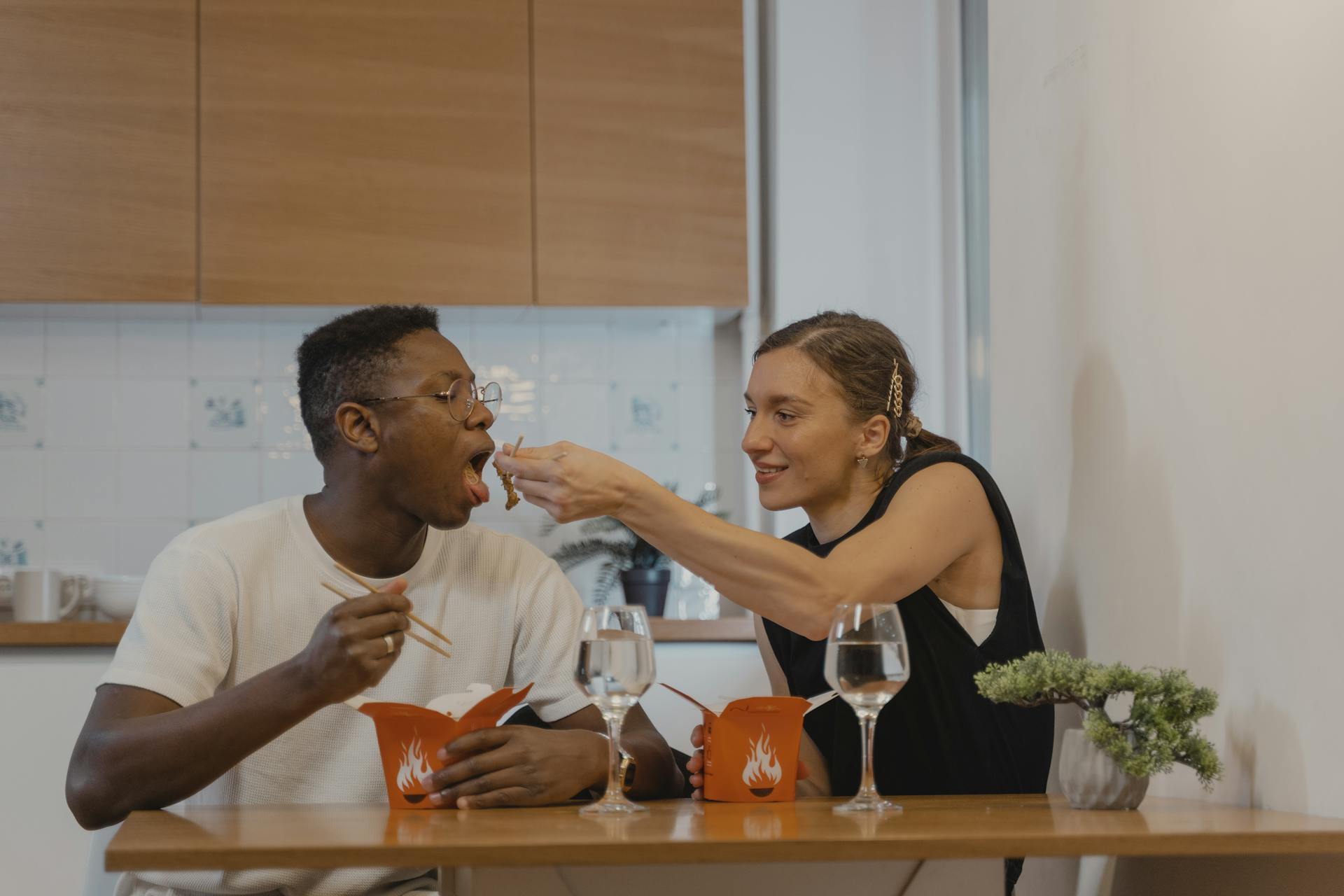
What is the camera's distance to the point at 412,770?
51.1 inches

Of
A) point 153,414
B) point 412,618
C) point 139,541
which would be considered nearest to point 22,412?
point 153,414

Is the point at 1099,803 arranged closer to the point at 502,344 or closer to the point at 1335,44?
the point at 1335,44

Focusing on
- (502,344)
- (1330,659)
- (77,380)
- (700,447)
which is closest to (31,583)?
(77,380)

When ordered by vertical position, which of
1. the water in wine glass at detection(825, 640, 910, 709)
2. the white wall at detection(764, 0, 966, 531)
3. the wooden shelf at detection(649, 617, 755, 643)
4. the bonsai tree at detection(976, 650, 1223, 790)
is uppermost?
the white wall at detection(764, 0, 966, 531)

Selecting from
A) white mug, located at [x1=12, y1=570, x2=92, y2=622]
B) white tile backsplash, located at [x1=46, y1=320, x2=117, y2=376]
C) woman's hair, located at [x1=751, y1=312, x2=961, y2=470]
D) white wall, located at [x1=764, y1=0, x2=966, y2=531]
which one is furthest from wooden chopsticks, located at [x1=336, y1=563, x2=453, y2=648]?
white tile backsplash, located at [x1=46, y1=320, x2=117, y2=376]

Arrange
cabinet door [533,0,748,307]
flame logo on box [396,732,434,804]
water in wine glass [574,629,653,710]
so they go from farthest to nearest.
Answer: cabinet door [533,0,748,307]
flame logo on box [396,732,434,804]
water in wine glass [574,629,653,710]

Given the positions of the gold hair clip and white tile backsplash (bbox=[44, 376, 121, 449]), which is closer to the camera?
the gold hair clip

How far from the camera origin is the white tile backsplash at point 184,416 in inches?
Result: 140

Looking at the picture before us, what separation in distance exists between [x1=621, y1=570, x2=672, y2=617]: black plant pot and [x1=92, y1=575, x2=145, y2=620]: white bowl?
1182 mm

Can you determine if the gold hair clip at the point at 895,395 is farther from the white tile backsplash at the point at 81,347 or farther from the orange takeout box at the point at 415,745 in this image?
the white tile backsplash at the point at 81,347

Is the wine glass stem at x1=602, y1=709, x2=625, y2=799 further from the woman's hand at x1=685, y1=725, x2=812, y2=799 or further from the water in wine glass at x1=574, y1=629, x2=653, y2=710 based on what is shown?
the woman's hand at x1=685, y1=725, x2=812, y2=799

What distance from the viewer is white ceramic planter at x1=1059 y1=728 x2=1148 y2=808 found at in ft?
4.21

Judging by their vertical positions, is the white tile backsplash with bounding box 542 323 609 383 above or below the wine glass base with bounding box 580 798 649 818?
above

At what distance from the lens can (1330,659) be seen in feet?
4.19
